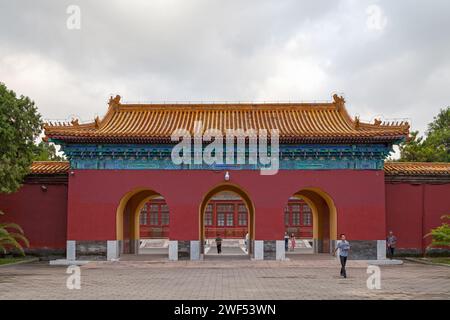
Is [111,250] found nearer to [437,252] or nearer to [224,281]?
[224,281]

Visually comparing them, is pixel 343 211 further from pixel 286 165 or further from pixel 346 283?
pixel 346 283

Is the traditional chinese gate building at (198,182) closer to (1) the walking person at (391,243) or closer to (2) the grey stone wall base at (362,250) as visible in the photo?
(2) the grey stone wall base at (362,250)

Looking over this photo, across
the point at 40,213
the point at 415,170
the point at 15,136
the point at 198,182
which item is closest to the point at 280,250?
the point at 198,182

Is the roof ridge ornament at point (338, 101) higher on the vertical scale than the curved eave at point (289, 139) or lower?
higher

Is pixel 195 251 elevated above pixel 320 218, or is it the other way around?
pixel 320 218

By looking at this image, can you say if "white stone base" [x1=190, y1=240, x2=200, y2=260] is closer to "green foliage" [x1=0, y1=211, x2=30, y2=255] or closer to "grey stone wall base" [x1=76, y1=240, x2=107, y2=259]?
"grey stone wall base" [x1=76, y1=240, x2=107, y2=259]

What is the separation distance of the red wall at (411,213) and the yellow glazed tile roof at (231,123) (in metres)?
3.23

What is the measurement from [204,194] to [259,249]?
3.04 metres

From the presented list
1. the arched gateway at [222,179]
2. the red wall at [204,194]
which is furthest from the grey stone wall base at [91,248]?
the red wall at [204,194]

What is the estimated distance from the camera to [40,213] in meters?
26.2

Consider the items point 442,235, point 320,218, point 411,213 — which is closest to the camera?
point 442,235

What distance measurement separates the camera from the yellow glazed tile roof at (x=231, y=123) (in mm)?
24219

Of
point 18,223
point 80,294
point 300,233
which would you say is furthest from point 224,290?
point 300,233

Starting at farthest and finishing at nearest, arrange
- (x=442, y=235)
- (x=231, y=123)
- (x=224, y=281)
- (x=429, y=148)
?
(x=429, y=148), (x=231, y=123), (x=442, y=235), (x=224, y=281)
